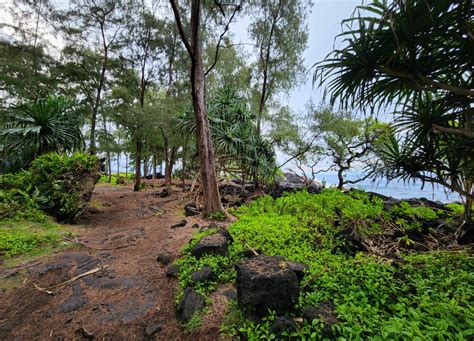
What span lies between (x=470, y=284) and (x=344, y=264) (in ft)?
3.13

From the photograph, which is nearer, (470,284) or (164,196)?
(470,284)

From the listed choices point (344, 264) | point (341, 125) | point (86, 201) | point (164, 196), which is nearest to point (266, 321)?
point (344, 264)

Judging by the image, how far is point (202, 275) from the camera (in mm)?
2346

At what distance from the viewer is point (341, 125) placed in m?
8.77

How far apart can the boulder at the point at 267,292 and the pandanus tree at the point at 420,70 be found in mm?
2139

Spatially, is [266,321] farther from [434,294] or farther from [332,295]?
[434,294]

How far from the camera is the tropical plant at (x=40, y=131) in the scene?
217 inches

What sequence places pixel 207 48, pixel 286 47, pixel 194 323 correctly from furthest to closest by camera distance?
pixel 207 48 < pixel 286 47 < pixel 194 323

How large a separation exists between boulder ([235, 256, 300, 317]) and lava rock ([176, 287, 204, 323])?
417mm

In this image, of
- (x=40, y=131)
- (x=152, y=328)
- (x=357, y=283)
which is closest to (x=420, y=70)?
(x=357, y=283)

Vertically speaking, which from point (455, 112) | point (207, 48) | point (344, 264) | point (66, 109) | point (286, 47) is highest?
point (207, 48)

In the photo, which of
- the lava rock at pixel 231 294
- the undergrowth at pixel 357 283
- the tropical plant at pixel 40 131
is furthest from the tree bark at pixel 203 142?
the tropical plant at pixel 40 131

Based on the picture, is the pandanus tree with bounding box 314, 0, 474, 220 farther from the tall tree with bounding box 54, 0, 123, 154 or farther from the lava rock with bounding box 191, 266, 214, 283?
the tall tree with bounding box 54, 0, 123, 154

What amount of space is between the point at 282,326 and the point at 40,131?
718cm
